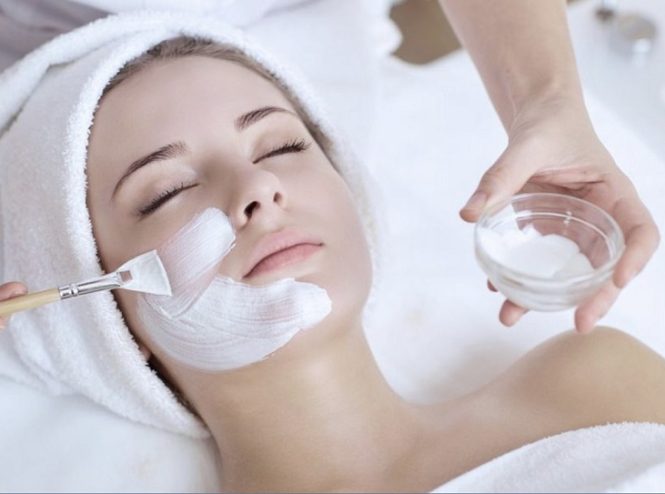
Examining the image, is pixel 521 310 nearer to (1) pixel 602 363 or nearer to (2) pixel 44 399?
(1) pixel 602 363

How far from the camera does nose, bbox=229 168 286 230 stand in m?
1.09

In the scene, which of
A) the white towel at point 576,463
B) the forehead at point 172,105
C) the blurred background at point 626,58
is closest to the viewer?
the white towel at point 576,463

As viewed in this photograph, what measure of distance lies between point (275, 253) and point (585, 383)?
453 mm

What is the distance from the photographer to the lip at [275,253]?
108 cm

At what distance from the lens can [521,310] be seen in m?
1.05

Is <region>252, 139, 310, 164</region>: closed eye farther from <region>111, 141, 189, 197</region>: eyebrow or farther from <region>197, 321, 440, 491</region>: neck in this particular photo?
<region>197, 321, 440, 491</region>: neck

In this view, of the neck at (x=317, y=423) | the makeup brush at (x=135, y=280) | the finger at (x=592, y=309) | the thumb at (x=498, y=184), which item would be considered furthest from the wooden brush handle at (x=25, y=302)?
the finger at (x=592, y=309)

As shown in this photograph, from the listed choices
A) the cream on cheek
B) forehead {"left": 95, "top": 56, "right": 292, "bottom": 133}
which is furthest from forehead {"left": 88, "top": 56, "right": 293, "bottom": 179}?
the cream on cheek

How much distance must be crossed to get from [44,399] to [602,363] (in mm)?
792

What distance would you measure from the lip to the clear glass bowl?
0.71 feet

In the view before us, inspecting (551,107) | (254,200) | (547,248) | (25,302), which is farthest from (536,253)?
(25,302)

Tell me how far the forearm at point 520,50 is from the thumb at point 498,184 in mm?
164

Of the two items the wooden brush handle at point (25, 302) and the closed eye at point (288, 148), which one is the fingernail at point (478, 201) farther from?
the wooden brush handle at point (25, 302)

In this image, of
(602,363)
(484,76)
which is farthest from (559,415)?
(484,76)
